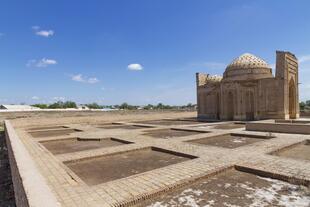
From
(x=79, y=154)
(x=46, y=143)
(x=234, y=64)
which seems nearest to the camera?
(x=79, y=154)

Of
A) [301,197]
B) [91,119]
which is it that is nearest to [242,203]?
[301,197]

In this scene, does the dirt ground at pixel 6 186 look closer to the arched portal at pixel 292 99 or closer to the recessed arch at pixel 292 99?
the recessed arch at pixel 292 99

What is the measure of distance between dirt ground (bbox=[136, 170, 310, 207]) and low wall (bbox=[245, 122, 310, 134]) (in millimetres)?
7741

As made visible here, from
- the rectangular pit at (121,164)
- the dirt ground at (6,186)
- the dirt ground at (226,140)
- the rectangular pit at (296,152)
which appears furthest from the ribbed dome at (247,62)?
the dirt ground at (6,186)

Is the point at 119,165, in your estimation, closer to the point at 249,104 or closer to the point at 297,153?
the point at 297,153

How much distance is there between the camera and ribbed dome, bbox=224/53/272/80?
2262 cm

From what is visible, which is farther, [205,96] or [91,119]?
[205,96]

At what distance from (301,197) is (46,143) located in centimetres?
961

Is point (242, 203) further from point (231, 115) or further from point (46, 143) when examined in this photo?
point (231, 115)

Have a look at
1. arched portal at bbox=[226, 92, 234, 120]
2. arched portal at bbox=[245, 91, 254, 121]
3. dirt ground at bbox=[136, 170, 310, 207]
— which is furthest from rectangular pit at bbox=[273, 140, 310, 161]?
arched portal at bbox=[226, 92, 234, 120]

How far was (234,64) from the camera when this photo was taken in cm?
2394

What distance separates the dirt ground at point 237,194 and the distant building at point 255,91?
57.6 feet

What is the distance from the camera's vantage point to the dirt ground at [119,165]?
5.19 metres

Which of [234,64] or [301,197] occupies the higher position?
[234,64]
